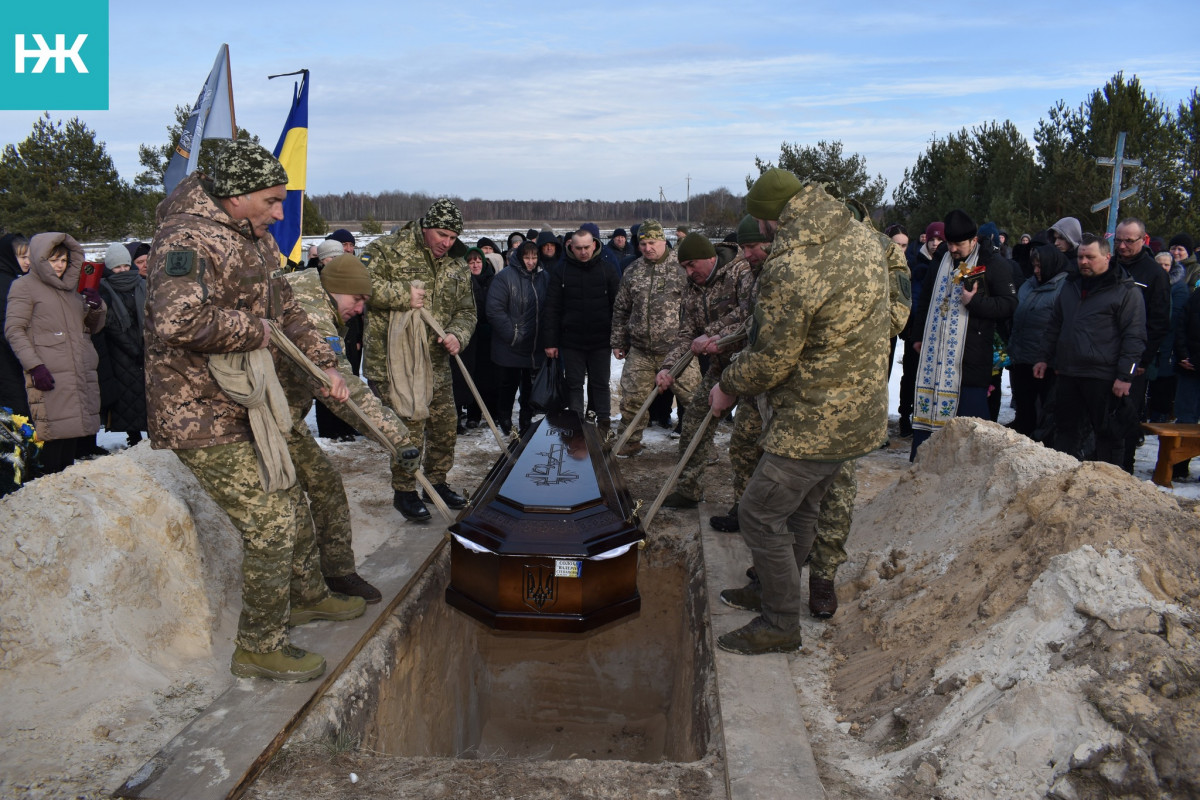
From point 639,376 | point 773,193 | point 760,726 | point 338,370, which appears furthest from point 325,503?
point 639,376

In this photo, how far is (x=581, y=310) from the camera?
6816 millimetres

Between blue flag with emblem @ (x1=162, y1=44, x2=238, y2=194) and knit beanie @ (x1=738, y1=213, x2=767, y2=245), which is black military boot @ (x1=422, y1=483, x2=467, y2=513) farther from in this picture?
blue flag with emblem @ (x1=162, y1=44, x2=238, y2=194)

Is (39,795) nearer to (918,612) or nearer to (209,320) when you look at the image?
(209,320)

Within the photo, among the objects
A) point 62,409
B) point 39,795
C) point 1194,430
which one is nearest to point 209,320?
point 39,795

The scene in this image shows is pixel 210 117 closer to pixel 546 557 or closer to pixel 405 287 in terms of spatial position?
pixel 405 287

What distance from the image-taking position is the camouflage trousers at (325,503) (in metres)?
3.51

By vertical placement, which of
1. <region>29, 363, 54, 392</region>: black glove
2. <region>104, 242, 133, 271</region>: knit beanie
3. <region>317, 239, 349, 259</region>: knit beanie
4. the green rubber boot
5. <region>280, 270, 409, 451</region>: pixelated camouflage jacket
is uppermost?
<region>317, 239, 349, 259</region>: knit beanie

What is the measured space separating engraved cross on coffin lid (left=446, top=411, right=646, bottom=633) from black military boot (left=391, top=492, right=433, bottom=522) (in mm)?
906

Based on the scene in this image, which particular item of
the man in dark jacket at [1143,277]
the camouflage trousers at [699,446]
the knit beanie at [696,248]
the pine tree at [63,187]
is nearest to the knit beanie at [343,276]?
the camouflage trousers at [699,446]

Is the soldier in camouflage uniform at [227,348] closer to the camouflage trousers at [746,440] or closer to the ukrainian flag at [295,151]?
the camouflage trousers at [746,440]

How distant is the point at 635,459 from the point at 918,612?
338cm

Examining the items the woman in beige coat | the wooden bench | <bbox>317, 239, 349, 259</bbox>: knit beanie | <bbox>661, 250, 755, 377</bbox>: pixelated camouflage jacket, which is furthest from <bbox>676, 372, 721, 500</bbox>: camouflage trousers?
the woman in beige coat

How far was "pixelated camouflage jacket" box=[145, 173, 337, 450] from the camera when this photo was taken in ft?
8.68

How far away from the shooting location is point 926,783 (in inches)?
93.8
